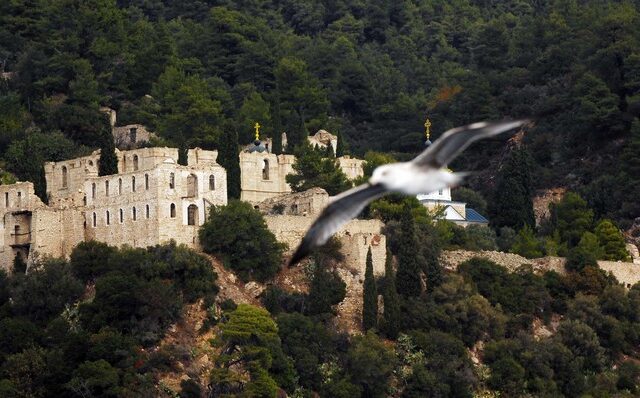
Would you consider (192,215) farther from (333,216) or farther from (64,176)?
(333,216)

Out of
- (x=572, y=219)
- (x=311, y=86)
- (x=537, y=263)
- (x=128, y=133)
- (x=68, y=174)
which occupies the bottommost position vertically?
(x=537, y=263)

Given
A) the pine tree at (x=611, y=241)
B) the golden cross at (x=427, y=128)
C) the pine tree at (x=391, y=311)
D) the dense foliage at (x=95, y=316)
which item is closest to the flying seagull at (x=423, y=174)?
the dense foliage at (x=95, y=316)

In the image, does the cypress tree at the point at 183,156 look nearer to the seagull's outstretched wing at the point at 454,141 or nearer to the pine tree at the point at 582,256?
the pine tree at the point at 582,256

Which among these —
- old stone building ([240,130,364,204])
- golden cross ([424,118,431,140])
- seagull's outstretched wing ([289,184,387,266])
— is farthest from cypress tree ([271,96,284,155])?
seagull's outstretched wing ([289,184,387,266])

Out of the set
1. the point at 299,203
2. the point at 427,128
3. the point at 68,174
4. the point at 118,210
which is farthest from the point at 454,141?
the point at 427,128

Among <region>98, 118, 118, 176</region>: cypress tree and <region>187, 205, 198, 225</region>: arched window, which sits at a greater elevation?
<region>98, 118, 118, 176</region>: cypress tree

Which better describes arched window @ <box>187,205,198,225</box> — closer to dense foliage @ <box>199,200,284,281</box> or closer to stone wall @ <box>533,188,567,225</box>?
dense foliage @ <box>199,200,284,281</box>
